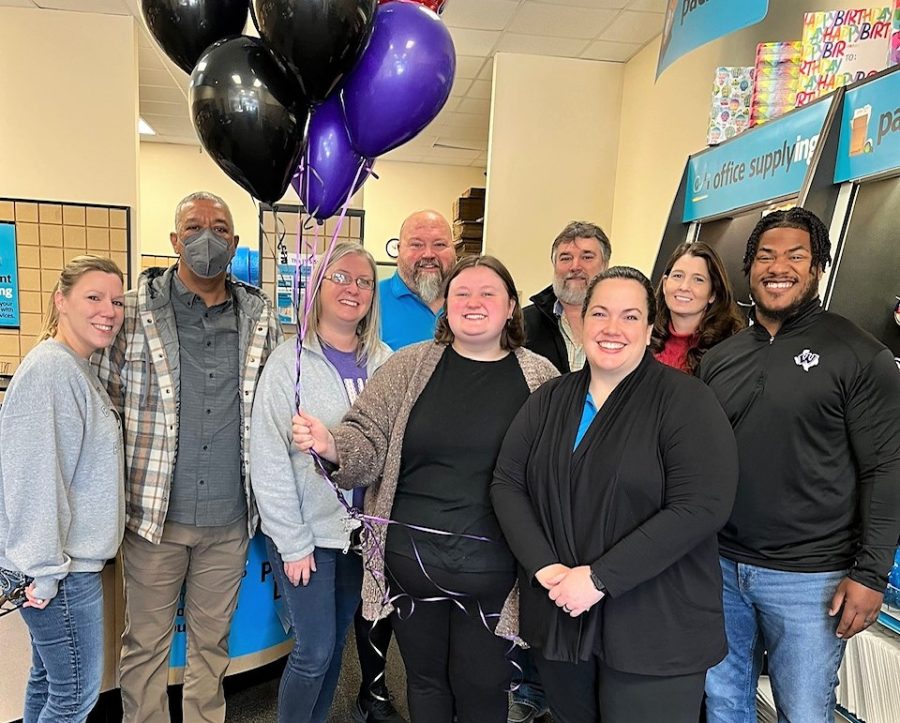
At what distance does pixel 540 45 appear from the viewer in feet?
13.6

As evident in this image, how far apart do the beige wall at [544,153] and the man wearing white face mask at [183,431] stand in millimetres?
2822

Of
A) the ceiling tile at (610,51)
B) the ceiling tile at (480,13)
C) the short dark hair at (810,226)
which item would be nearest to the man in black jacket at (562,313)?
the short dark hair at (810,226)

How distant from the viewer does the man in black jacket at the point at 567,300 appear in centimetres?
218

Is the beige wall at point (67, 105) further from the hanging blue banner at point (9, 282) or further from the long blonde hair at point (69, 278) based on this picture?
the long blonde hair at point (69, 278)

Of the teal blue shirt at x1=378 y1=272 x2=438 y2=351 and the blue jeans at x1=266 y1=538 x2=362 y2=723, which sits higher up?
the teal blue shirt at x1=378 y1=272 x2=438 y2=351

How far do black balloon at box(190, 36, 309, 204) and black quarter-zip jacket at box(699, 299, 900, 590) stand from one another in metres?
1.21

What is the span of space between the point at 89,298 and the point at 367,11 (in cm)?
95

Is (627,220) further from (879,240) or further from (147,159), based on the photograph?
(147,159)

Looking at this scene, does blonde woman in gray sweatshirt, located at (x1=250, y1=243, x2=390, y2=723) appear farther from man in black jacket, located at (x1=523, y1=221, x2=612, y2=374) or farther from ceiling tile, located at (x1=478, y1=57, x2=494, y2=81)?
ceiling tile, located at (x1=478, y1=57, x2=494, y2=81)

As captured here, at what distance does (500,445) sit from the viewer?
152cm

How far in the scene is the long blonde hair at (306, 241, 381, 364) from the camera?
1.80m

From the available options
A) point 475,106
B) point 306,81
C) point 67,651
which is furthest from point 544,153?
point 67,651

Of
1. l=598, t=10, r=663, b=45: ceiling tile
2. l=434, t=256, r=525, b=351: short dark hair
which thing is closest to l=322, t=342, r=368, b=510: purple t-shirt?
l=434, t=256, r=525, b=351: short dark hair

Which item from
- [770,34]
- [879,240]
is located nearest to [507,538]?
[879,240]
